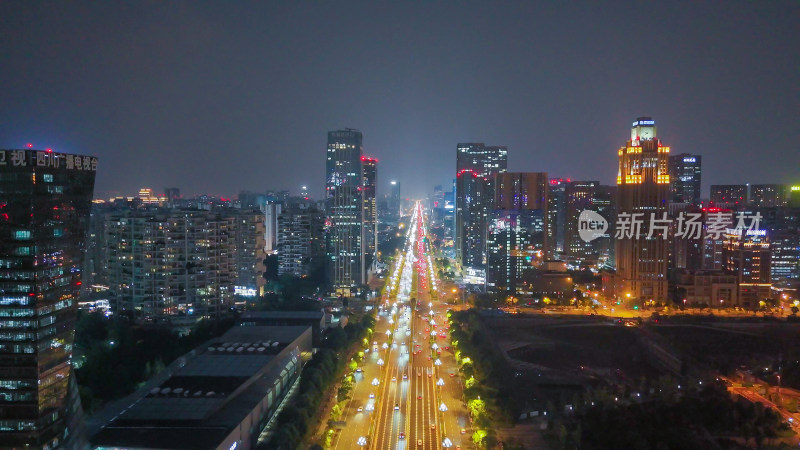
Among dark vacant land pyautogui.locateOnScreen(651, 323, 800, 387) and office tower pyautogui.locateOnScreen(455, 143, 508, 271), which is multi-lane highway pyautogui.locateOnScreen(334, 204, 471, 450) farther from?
office tower pyautogui.locateOnScreen(455, 143, 508, 271)

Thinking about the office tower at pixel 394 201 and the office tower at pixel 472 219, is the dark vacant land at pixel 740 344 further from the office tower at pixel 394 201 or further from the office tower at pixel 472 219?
the office tower at pixel 394 201

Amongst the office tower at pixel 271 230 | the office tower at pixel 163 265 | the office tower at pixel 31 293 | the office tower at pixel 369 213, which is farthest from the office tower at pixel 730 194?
the office tower at pixel 31 293

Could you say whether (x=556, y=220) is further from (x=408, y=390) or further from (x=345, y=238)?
(x=408, y=390)

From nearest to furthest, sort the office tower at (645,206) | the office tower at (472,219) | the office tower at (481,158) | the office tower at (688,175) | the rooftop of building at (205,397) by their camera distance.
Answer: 1. the rooftop of building at (205,397)
2. the office tower at (645,206)
3. the office tower at (472,219)
4. the office tower at (688,175)
5. the office tower at (481,158)

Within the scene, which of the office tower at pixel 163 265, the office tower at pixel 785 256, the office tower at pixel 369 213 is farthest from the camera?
the office tower at pixel 369 213

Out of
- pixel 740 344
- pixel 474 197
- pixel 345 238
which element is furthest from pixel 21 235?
pixel 474 197

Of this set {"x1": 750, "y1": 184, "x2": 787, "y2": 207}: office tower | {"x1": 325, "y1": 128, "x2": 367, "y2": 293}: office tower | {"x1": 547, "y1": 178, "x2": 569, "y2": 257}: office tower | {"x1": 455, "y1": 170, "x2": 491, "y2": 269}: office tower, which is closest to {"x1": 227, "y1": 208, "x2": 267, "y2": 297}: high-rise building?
{"x1": 325, "y1": 128, "x2": 367, "y2": 293}: office tower
